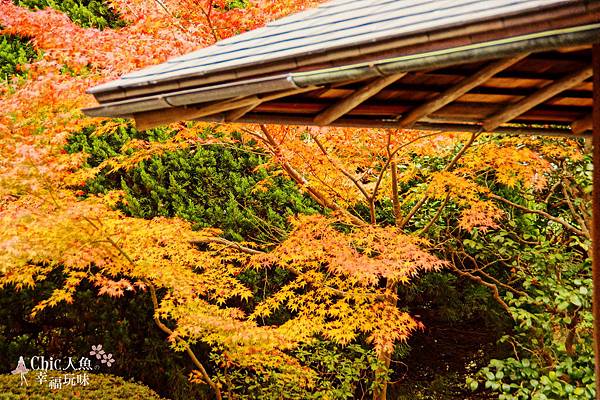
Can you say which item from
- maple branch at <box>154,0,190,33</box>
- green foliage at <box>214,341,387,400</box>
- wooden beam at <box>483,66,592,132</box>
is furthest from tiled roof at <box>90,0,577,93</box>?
green foliage at <box>214,341,387,400</box>

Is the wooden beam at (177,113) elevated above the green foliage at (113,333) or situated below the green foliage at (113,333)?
above

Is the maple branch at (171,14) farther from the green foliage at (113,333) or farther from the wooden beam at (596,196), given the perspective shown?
the wooden beam at (596,196)

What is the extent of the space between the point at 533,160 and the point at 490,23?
423 centimetres

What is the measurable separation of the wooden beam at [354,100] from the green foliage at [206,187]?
4.58 m

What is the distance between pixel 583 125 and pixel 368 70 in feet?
5.20

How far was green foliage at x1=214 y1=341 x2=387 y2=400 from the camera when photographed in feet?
20.1

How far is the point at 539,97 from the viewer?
2254 millimetres

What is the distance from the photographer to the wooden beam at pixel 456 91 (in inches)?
73.0

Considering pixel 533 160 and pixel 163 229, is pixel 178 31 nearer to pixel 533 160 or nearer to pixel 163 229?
pixel 163 229

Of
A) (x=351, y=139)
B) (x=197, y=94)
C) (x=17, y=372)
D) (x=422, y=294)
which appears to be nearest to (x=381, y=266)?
(x=351, y=139)

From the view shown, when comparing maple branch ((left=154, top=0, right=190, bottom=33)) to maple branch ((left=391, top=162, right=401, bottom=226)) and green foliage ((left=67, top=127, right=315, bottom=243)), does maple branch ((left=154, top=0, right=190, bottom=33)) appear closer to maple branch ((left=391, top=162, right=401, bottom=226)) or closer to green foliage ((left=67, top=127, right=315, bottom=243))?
green foliage ((left=67, top=127, right=315, bottom=243))

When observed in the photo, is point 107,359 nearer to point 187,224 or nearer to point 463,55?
point 187,224

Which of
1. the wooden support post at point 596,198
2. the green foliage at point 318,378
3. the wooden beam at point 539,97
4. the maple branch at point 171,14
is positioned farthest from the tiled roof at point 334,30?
the green foliage at point 318,378

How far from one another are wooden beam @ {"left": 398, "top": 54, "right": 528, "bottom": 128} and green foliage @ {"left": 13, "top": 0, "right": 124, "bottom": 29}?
6.63 meters
